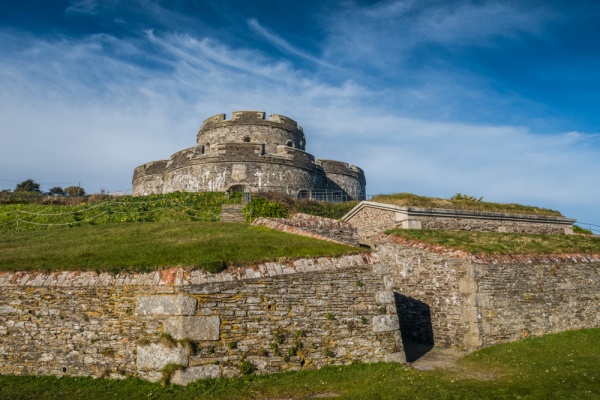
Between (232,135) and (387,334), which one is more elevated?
(232,135)

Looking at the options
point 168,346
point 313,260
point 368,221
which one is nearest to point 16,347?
point 168,346

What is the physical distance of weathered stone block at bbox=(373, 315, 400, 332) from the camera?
33.2 feet

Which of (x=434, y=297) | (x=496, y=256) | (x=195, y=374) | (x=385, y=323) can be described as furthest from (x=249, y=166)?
(x=195, y=374)

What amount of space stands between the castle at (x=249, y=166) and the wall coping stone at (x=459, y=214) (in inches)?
472

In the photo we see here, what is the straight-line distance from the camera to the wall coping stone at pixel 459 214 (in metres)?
17.6

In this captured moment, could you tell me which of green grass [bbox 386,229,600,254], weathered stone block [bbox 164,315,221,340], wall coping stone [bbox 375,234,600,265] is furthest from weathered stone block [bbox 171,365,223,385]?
Result: green grass [bbox 386,229,600,254]

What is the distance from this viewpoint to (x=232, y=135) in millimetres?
37688

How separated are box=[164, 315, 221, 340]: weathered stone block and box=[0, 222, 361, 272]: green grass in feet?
3.77

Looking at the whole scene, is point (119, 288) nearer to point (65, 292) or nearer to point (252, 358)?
point (65, 292)

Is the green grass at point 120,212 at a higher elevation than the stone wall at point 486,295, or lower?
higher

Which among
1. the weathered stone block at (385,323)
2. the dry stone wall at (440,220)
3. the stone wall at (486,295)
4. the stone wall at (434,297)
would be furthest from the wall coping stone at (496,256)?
the weathered stone block at (385,323)

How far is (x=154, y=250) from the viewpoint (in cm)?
1146

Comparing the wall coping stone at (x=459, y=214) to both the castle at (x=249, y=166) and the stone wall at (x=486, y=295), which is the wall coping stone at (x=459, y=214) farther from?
the castle at (x=249, y=166)

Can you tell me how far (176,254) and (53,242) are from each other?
6.28 m
